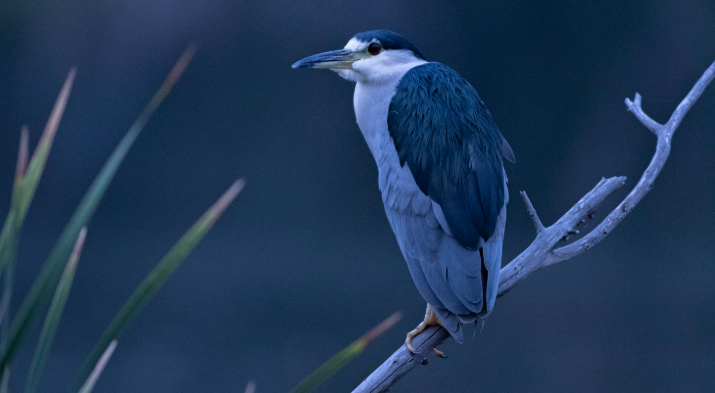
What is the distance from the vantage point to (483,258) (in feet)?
3.06

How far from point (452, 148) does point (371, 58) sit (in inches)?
11.4

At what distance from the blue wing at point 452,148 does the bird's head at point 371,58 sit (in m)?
0.09

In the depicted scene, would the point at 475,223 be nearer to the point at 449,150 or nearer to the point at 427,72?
the point at 449,150

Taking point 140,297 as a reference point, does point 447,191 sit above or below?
below

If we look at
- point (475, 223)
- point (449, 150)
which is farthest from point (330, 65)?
point (475, 223)

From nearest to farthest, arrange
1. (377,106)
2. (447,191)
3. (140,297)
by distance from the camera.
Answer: (140,297) → (447,191) → (377,106)

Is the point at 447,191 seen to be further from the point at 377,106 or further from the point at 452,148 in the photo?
the point at 377,106

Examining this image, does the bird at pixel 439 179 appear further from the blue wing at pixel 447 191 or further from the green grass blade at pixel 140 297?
the green grass blade at pixel 140 297

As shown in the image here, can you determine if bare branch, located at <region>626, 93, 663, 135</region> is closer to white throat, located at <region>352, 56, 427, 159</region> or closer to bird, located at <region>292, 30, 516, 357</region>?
bird, located at <region>292, 30, 516, 357</region>

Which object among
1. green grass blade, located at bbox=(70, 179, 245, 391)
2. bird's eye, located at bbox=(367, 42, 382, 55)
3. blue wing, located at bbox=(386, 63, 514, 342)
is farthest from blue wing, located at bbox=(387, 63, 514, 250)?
green grass blade, located at bbox=(70, 179, 245, 391)

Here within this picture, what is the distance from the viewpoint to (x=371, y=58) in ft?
3.92

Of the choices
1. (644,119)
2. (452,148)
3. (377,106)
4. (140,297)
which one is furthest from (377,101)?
(140,297)

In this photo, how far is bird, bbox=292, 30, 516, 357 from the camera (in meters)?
0.92

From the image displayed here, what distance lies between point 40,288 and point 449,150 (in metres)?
0.67
